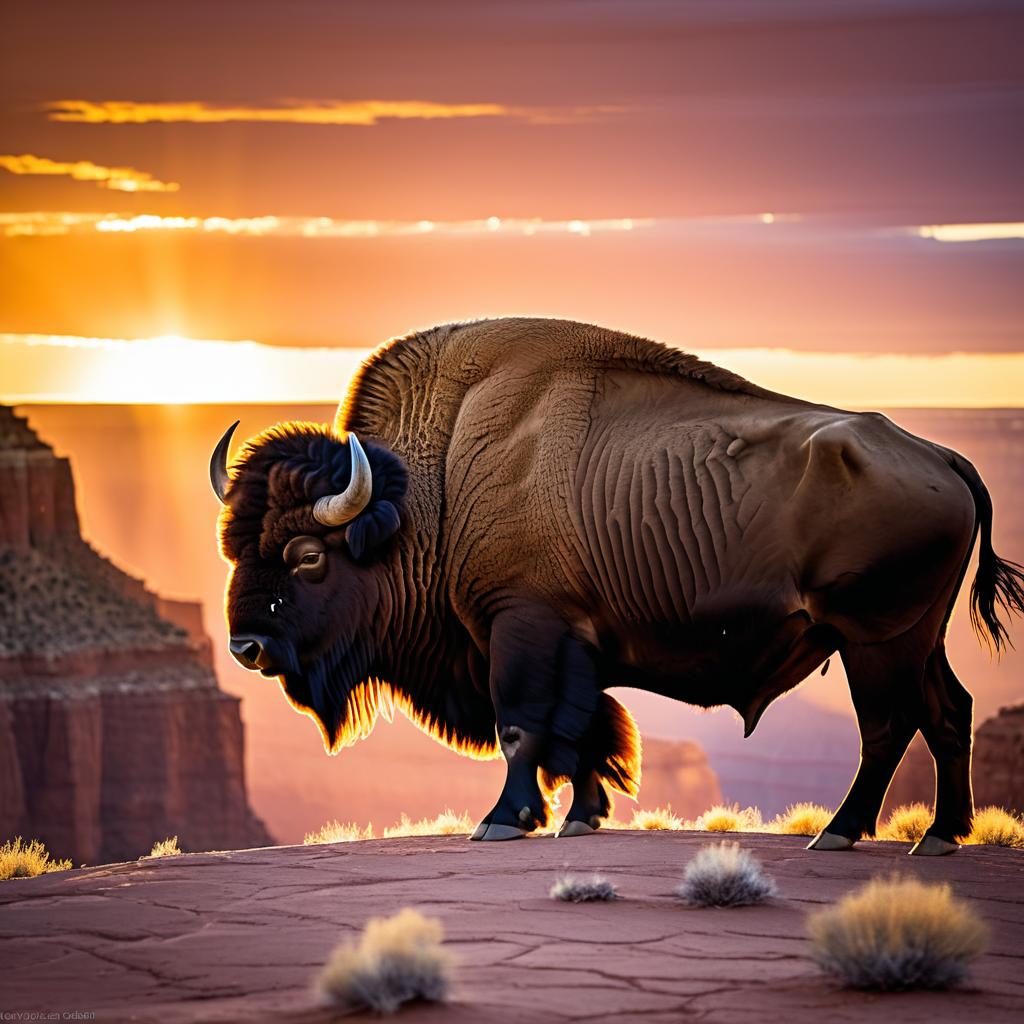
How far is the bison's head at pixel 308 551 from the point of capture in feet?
37.7

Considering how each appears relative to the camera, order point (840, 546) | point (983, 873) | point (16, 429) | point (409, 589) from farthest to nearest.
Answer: point (16, 429), point (409, 589), point (840, 546), point (983, 873)

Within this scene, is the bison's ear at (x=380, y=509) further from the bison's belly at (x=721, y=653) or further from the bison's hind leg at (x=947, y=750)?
the bison's hind leg at (x=947, y=750)

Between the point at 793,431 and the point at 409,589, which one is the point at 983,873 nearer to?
the point at 793,431

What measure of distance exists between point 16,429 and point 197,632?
789 inches

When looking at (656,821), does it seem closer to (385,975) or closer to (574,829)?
(574,829)

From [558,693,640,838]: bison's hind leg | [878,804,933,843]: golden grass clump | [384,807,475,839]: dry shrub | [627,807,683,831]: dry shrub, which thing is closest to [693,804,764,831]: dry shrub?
[627,807,683,831]: dry shrub

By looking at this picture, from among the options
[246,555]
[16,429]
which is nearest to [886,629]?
[246,555]

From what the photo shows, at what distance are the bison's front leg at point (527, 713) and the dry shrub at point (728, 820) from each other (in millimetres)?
1825

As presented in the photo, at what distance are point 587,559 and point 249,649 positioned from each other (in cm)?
209

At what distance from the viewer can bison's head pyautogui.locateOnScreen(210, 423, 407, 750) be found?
452 inches

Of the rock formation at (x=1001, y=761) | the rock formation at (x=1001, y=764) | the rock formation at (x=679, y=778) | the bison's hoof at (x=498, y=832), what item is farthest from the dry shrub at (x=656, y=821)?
the rock formation at (x=679, y=778)

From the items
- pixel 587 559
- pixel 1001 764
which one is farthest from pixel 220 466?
pixel 1001 764

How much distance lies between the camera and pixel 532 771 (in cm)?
1122

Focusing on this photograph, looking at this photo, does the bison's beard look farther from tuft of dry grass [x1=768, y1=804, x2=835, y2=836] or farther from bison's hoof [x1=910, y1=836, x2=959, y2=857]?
bison's hoof [x1=910, y1=836, x2=959, y2=857]
